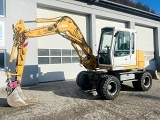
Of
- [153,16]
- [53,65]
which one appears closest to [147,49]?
[153,16]

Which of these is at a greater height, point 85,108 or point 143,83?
point 143,83

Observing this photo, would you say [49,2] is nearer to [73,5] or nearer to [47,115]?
[73,5]

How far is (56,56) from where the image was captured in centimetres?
1478

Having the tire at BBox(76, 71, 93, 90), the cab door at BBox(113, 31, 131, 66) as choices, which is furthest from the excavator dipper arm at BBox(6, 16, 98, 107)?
the cab door at BBox(113, 31, 131, 66)

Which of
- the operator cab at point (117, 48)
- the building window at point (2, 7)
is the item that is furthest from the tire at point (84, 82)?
the building window at point (2, 7)

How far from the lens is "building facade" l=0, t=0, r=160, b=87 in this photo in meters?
12.1

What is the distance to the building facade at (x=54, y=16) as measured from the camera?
12141mm

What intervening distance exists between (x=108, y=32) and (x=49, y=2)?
19.2 ft

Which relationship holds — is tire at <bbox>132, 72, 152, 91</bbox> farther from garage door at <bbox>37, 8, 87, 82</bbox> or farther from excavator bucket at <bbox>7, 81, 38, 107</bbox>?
garage door at <bbox>37, 8, 87, 82</bbox>

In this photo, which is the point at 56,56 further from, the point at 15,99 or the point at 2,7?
the point at 15,99

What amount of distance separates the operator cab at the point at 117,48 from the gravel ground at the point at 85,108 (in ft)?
4.84

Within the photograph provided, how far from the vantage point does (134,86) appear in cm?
1097

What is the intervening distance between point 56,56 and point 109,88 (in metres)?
6.53

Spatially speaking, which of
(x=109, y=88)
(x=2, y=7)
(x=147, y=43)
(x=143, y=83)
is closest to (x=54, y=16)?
(x=2, y=7)
